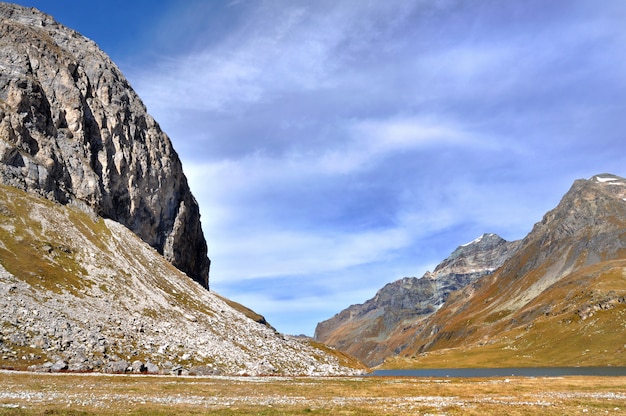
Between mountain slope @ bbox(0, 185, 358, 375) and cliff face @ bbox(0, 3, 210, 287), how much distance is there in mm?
12038

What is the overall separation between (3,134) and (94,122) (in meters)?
42.7

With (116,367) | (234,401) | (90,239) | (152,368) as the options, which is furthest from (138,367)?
(90,239)

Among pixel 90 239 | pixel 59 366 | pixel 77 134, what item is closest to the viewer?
pixel 59 366

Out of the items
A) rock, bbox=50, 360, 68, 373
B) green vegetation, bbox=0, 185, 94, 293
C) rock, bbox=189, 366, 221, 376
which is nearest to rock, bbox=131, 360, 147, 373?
rock, bbox=189, 366, 221, 376

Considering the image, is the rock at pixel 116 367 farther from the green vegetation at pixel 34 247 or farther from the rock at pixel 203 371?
the green vegetation at pixel 34 247

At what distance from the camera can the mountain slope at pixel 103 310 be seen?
232 feet

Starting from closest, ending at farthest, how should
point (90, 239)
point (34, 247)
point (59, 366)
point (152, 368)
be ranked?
1. point (59, 366)
2. point (152, 368)
3. point (34, 247)
4. point (90, 239)

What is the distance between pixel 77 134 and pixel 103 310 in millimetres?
88776

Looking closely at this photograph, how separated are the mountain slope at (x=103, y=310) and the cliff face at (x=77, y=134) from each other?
474 inches

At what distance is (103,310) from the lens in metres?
90.1

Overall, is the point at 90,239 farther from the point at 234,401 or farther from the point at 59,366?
the point at 234,401

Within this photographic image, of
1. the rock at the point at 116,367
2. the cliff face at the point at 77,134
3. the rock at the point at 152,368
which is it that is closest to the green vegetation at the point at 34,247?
the cliff face at the point at 77,134

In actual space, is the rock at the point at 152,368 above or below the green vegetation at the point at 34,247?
below

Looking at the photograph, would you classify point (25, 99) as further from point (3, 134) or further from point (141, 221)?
point (141, 221)
